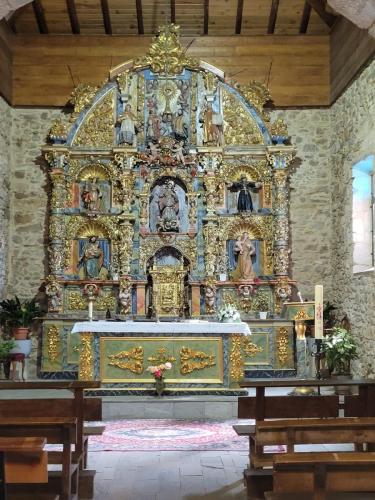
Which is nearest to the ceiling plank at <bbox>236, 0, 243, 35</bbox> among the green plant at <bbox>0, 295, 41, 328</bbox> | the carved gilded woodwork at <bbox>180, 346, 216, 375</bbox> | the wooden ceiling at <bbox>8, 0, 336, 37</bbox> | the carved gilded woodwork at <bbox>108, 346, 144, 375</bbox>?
the wooden ceiling at <bbox>8, 0, 336, 37</bbox>

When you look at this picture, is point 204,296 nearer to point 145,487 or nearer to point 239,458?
point 239,458

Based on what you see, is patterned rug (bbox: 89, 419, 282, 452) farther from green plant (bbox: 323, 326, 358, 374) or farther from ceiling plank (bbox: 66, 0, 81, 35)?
ceiling plank (bbox: 66, 0, 81, 35)

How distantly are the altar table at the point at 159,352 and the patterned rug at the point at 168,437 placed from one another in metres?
1.00

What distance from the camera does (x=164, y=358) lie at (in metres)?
10.7

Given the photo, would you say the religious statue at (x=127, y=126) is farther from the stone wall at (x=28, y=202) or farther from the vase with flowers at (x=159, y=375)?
the vase with flowers at (x=159, y=375)

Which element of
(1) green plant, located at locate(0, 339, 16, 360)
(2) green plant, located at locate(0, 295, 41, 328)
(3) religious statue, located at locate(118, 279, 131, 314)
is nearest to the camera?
(1) green plant, located at locate(0, 339, 16, 360)

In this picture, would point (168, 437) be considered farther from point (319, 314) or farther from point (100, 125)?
point (100, 125)

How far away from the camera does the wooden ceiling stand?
46.5 feet

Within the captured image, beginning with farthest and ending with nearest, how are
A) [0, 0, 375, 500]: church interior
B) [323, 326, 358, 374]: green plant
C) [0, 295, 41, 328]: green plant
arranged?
[0, 295, 41, 328]: green plant
[0, 0, 375, 500]: church interior
[323, 326, 358, 374]: green plant

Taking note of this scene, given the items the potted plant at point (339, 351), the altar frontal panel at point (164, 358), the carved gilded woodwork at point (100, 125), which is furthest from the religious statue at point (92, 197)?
the potted plant at point (339, 351)

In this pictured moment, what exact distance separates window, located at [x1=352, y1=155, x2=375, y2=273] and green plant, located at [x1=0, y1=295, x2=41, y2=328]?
6.28m

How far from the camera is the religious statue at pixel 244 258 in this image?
45.3 ft

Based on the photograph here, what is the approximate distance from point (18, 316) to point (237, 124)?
19.4ft

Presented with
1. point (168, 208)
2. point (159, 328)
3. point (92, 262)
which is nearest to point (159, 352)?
point (159, 328)
